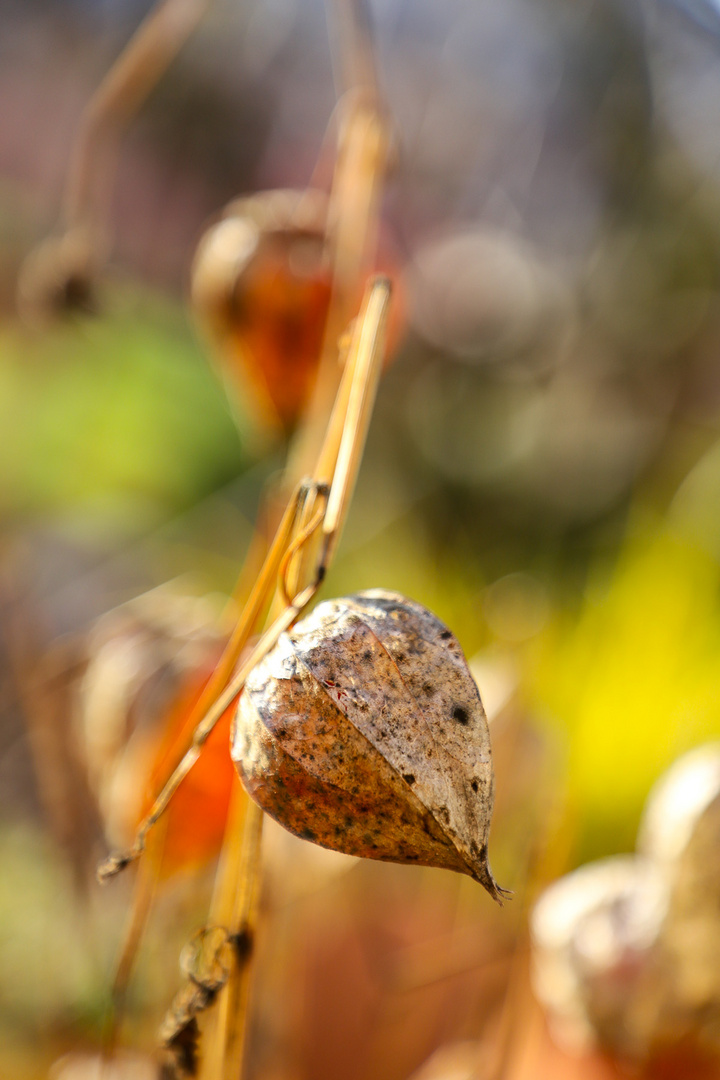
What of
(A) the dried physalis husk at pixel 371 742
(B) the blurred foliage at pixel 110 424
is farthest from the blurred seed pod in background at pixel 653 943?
(B) the blurred foliage at pixel 110 424

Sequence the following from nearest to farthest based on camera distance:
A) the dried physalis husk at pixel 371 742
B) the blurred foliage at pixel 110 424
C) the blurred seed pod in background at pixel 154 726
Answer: the dried physalis husk at pixel 371 742
the blurred seed pod in background at pixel 154 726
the blurred foliage at pixel 110 424

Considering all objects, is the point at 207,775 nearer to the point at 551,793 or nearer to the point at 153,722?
the point at 153,722

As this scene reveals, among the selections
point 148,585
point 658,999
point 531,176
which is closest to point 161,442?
point 148,585

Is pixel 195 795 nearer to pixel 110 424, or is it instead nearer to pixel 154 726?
pixel 154 726

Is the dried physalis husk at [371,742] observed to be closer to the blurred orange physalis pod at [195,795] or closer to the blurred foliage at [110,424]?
the blurred orange physalis pod at [195,795]

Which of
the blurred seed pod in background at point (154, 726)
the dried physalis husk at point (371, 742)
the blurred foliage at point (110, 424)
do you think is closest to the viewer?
the dried physalis husk at point (371, 742)

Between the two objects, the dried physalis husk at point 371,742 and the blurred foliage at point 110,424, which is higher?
the blurred foliage at point 110,424

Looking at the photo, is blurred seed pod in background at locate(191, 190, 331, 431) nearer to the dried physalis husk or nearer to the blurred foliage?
the dried physalis husk
